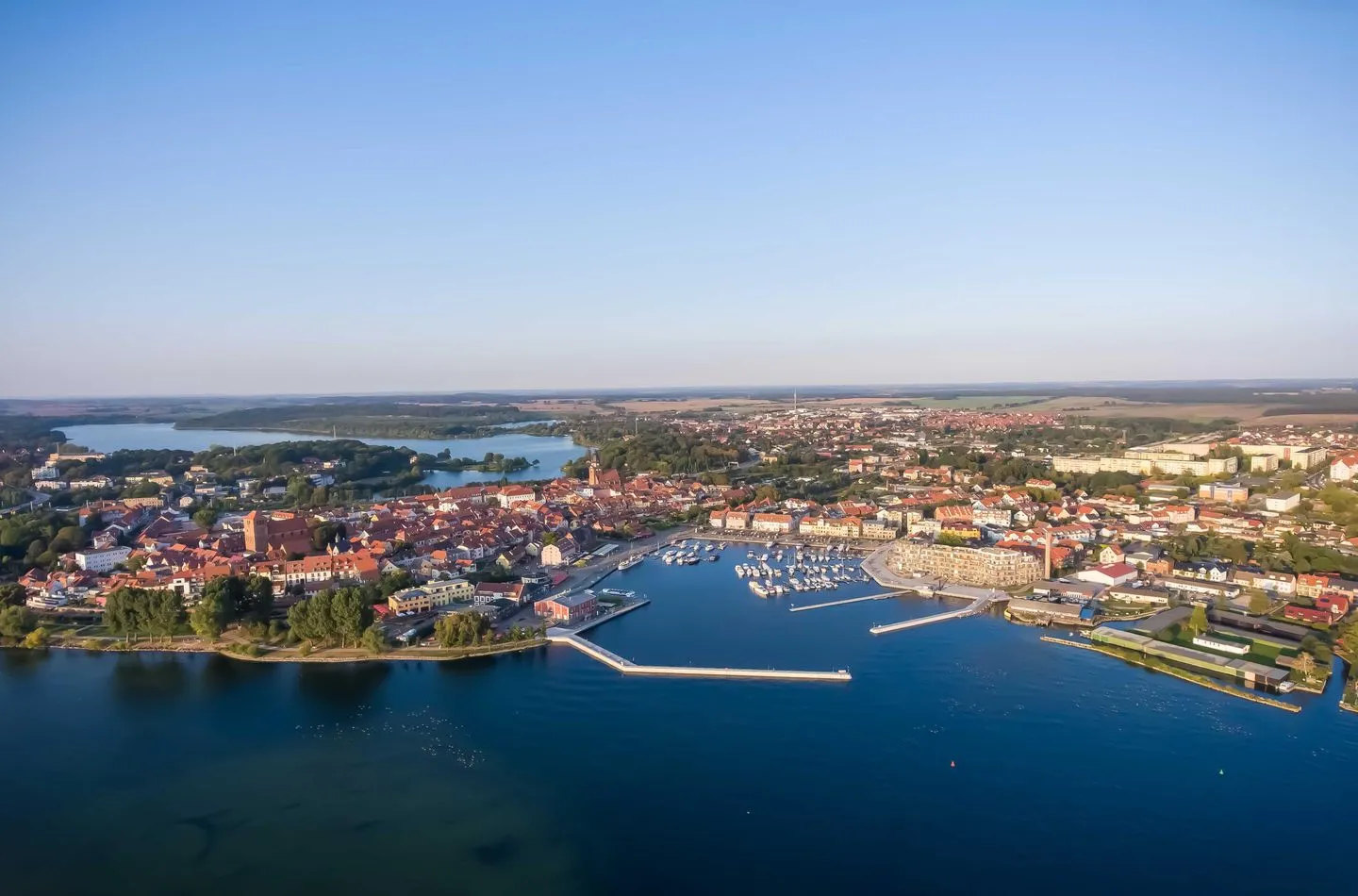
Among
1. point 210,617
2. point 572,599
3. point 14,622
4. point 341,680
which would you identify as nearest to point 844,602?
point 572,599

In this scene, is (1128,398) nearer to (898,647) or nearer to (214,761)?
(898,647)

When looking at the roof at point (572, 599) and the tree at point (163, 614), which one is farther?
the roof at point (572, 599)

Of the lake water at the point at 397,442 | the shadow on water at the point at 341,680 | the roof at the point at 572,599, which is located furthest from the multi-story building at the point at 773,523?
the lake water at the point at 397,442

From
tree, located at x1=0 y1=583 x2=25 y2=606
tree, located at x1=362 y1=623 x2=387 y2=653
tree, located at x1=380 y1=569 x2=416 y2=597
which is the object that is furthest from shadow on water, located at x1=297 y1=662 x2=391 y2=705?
tree, located at x1=0 y1=583 x2=25 y2=606

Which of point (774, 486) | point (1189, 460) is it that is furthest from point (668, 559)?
point (1189, 460)

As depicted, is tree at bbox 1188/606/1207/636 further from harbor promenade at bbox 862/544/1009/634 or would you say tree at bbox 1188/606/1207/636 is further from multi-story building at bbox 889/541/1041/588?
multi-story building at bbox 889/541/1041/588

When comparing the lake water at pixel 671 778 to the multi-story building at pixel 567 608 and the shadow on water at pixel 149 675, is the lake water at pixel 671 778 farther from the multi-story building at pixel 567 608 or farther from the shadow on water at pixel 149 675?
the multi-story building at pixel 567 608

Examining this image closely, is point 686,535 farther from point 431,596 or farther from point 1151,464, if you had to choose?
point 1151,464
